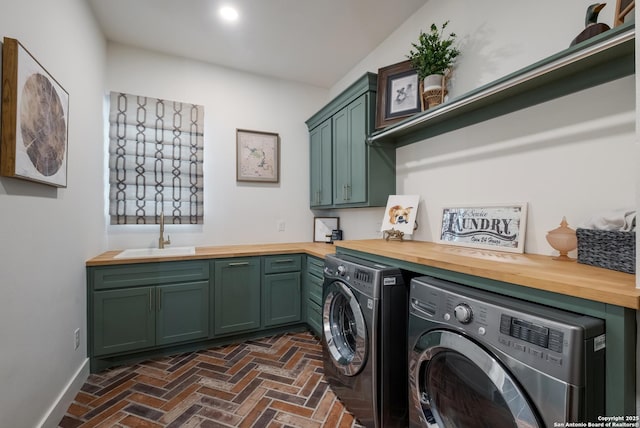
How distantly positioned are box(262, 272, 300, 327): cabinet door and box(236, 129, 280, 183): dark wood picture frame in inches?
47.1

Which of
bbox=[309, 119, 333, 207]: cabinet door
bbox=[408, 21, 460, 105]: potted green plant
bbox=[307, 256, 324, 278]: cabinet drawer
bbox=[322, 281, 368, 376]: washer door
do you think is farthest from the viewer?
bbox=[309, 119, 333, 207]: cabinet door

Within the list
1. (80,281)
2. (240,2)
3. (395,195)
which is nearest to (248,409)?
(80,281)

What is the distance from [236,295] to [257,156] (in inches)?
62.8

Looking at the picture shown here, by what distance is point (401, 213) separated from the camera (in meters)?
2.36

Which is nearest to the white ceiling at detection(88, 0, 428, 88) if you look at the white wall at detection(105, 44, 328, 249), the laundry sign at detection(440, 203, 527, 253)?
the white wall at detection(105, 44, 328, 249)

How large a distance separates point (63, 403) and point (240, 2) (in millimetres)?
3024

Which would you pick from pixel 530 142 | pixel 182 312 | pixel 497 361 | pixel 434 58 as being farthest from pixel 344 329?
pixel 434 58

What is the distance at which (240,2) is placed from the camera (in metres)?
2.19

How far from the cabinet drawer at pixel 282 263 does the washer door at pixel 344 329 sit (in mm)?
903

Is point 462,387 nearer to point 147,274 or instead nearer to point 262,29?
point 147,274

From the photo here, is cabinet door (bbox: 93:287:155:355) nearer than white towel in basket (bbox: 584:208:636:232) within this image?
No

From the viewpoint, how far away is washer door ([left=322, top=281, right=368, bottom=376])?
1.62m

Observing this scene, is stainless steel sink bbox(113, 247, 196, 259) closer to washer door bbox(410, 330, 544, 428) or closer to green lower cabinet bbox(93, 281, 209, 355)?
green lower cabinet bbox(93, 281, 209, 355)

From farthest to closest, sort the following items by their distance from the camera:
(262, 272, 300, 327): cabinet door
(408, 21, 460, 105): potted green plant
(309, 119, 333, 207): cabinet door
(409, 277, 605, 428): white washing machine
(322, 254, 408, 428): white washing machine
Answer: (309, 119, 333, 207): cabinet door, (262, 272, 300, 327): cabinet door, (408, 21, 460, 105): potted green plant, (322, 254, 408, 428): white washing machine, (409, 277, 605, 428): white washing machine
